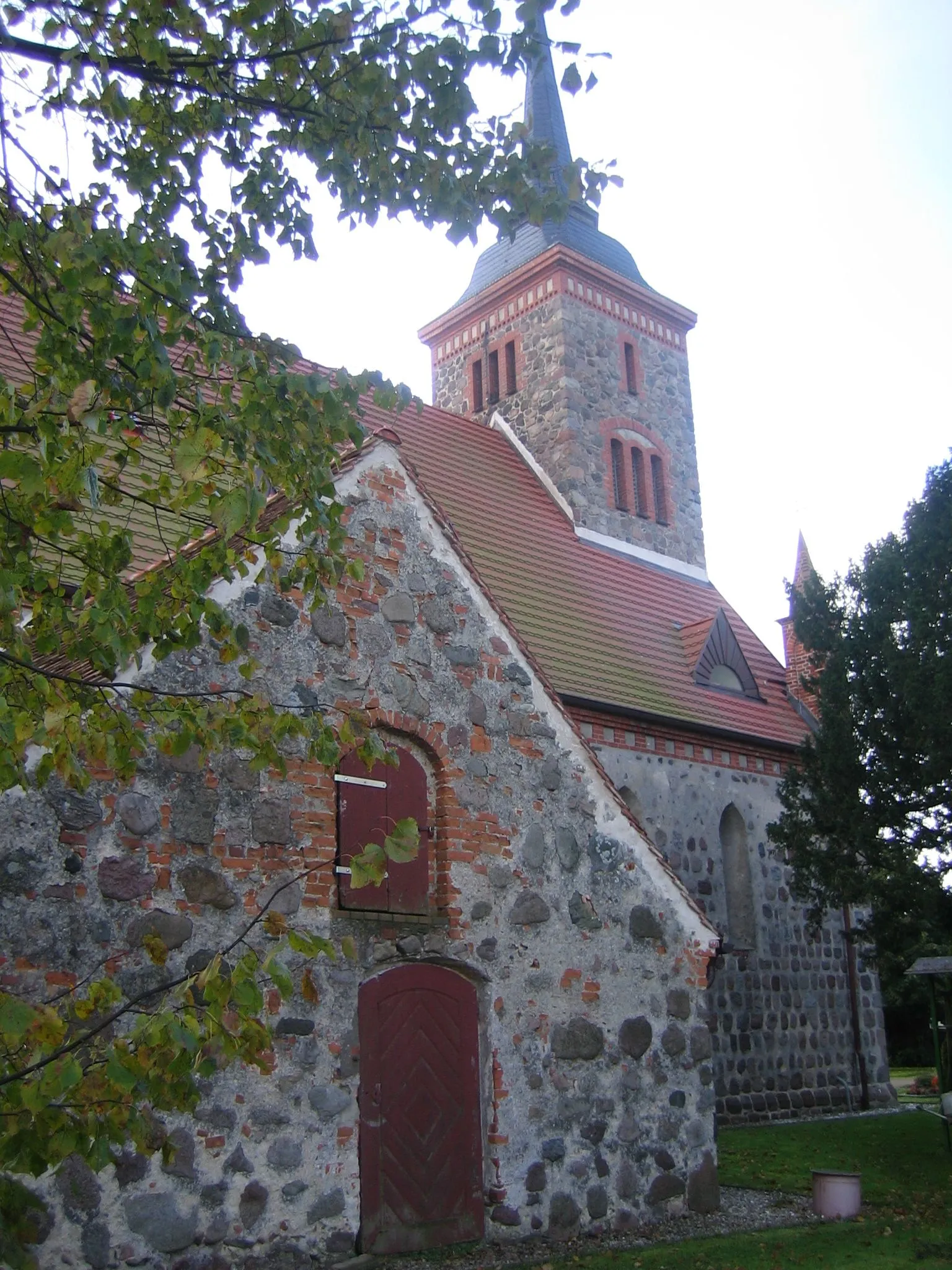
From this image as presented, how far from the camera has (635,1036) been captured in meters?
9.17

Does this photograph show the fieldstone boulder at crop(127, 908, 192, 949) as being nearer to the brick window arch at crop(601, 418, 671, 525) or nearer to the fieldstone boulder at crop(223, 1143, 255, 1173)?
the fieldstone boulder at crop(223, 1143, 255, 1173)

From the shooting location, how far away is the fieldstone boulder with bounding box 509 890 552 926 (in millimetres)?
Answer: 8805

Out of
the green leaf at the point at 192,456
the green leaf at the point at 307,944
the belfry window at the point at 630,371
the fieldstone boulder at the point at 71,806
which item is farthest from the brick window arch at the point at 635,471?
the green leaf at the point at 307,944

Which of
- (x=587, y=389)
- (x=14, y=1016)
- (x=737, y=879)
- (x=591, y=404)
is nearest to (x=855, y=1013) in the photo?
(x=737, y=879)

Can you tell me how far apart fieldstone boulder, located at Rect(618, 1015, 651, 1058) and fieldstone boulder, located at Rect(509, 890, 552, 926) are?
1055 mm

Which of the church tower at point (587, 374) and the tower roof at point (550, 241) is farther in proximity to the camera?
the tower roof at point (550, 241)

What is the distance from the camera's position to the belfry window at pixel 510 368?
888 inches

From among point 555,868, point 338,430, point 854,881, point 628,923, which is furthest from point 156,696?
point 854,881

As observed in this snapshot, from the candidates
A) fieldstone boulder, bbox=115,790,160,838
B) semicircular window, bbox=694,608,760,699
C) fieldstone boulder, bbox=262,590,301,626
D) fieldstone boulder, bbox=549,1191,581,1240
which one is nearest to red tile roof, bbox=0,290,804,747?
semicircular window, bbox=694,608,760,699

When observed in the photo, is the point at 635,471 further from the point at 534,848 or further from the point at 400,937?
the point at 400,937

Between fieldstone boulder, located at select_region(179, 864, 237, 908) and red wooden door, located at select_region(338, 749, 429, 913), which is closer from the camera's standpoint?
fieldstone boulder, located at select_region(179, 864, 237, 908)

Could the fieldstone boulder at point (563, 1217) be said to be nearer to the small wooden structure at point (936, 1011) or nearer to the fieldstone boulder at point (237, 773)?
the fieldstone boulder at point (237, 773)

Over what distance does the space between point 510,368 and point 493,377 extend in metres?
0.48

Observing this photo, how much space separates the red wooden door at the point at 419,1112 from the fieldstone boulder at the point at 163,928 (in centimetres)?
136
